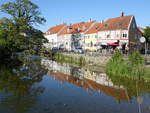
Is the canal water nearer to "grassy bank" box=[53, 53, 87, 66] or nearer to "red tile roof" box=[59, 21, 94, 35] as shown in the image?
"grassy bank" box=[53, 53, 87, 66]

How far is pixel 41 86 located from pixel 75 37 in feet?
172

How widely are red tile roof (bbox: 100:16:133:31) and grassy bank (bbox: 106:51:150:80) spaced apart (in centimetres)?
2395

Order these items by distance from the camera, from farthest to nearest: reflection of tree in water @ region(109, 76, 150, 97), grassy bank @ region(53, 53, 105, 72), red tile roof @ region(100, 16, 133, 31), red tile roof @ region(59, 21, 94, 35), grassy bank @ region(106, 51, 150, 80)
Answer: red tile roof @ region(59, 21, 94, 35) < red tile roof @ region(100, 16, 133, 31) < grassy bank @ region(53, 53, 105, 72) < grassy bank @ region(106, 51, 150, 80) < reflection of tree in water @ region(109, 76, 150, 97)

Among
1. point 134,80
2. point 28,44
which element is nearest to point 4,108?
point 28,44

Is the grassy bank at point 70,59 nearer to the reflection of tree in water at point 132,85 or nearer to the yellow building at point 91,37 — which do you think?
the yellow building at point 91,37

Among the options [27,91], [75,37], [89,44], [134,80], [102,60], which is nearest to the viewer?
[27,91]

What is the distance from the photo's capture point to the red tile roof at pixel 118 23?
157ft

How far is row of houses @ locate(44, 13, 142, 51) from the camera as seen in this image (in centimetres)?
4759

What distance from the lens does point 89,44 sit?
61.3m

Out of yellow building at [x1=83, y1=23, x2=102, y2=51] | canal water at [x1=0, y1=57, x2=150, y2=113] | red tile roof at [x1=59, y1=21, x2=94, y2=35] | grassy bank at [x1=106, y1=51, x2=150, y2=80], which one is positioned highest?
red tile roof at [x1=59, y1=21, x2=94, y2=35]

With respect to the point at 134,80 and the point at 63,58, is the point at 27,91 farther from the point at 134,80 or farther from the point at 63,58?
Result: the point at 63,58

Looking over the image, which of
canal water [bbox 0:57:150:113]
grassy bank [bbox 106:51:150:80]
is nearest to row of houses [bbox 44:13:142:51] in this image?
grassy bank [bbox 106:51:150:80]

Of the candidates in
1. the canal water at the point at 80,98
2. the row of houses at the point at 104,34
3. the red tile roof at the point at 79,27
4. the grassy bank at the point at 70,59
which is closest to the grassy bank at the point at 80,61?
the grassy bank at the point at 70,59

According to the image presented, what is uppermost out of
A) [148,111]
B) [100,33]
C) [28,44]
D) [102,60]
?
[100,33]
